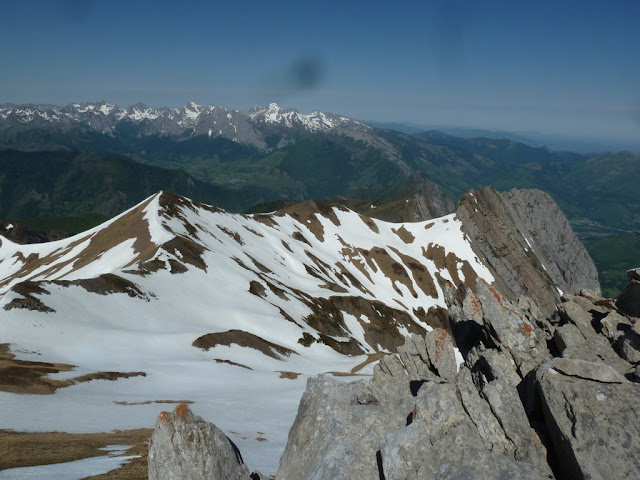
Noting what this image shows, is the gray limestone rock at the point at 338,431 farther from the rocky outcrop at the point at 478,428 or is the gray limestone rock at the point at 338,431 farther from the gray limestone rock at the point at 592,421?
the gray limestone rock at the point at 592,421

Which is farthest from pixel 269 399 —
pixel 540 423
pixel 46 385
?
pixel 540 423

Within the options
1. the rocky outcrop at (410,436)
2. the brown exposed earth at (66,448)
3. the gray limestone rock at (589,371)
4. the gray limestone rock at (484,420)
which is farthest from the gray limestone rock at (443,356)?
the brown exposed earth at (66,448)

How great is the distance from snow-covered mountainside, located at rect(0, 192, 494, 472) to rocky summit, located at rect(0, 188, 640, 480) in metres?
0.36

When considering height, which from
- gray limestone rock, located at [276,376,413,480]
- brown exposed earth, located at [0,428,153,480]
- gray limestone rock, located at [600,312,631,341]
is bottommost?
brown exposed earth, located at [0,428,153,480]

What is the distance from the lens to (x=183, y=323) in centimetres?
7675

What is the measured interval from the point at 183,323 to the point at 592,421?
231 feet

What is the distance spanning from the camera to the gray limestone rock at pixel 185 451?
682 inches

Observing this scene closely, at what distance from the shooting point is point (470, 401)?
18.1 metres

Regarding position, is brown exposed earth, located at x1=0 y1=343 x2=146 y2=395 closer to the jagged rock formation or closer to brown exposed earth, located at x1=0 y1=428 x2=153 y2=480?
brown exposed earth, located at x1=0 y1=428 x2=153 y2=480

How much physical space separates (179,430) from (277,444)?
1921 cm

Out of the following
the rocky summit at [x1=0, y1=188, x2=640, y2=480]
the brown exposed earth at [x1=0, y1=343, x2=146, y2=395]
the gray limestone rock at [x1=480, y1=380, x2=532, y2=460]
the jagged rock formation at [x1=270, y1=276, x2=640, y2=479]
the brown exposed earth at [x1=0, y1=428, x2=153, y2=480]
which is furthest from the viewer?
the brown exposed earth at [x1=0, y1=343, x2=146, y2=395]

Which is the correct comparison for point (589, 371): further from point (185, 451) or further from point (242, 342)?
point (242, 342)

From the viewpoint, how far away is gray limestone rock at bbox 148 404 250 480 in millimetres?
17312

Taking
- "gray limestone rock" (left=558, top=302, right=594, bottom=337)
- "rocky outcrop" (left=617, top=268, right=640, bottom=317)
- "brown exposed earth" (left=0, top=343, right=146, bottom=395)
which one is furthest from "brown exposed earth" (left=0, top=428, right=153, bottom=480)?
"rocky outcrop" (left=617, top=268, right=640, bottom=317)
